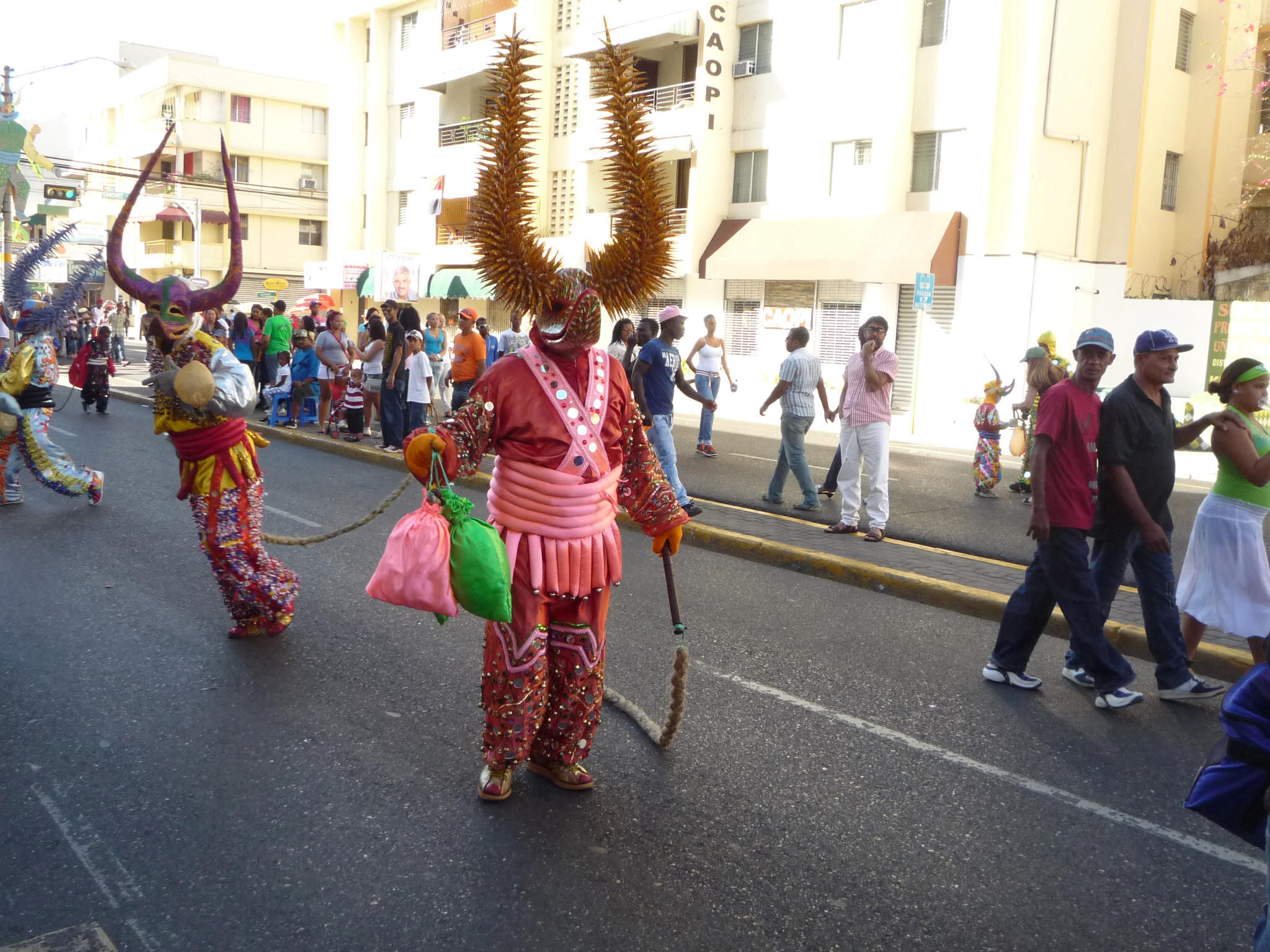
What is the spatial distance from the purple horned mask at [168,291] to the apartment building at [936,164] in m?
13.8

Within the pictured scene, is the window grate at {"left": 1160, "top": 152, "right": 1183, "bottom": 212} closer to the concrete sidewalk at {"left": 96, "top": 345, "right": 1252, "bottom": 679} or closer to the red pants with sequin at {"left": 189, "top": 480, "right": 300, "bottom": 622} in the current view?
the concrete sidewalk at {"left": 96, "top": 345, "right": 1252, "bottom": 679}

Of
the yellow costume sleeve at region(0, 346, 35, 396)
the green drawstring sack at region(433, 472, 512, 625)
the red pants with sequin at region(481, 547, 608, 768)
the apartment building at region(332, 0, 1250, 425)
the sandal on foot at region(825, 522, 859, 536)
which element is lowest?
the sandal on foot at region(825, 522, 859, 536)

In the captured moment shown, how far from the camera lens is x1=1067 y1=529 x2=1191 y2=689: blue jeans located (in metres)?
5.55

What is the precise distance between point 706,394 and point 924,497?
4749 mm

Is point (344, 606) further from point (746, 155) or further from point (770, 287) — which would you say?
point (746, 155)

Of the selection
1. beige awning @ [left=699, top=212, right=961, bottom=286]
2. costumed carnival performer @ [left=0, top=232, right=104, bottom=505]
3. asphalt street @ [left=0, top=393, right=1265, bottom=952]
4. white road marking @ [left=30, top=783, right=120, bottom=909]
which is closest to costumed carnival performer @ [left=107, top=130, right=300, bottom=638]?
asphalt street @ [left=0, top=393, right=1265, bottom=952]

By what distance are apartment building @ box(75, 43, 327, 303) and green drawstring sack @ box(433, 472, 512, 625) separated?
2008 inches

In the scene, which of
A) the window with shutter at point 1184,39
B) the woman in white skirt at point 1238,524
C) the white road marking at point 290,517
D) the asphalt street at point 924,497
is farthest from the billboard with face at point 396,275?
the woman in white skirt at point 1238,524

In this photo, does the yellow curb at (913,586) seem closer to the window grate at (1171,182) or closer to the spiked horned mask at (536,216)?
the spiked horned mask at (536,216)

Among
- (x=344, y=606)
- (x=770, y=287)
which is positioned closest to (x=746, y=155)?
(x=770, y=287)

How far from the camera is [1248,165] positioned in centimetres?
2808

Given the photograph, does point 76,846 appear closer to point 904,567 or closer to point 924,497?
point 904,567

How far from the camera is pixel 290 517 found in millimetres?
9852

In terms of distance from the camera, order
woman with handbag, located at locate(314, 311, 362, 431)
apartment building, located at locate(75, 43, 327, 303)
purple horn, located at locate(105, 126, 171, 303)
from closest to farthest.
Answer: purple horn, located at locate(105, 126, 171, 303) → woman with handbag, located at locate(314, 311, 362, 431) → apartment building, located at locate(75, 43, 327, 303)
